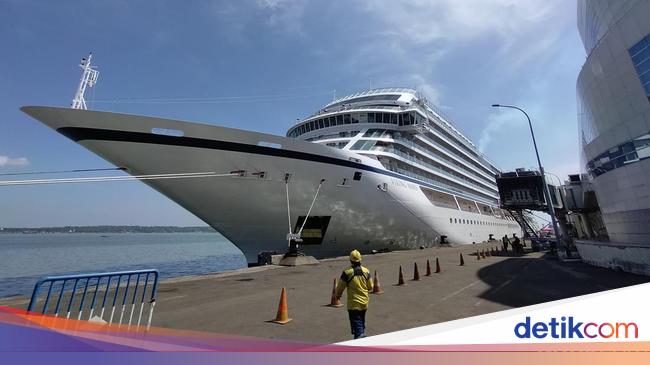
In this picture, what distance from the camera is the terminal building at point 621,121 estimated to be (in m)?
10.2

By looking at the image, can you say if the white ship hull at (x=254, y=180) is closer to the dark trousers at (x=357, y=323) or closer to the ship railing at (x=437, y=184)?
→ the ship railing at (x=437, y=184)

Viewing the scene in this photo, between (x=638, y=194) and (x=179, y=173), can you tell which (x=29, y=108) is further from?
(x=638, y=194)

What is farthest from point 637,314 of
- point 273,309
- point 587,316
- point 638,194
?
point 638,194

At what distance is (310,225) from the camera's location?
59.4ft

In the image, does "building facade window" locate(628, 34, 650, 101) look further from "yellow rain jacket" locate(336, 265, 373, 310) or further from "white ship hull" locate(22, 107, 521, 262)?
"white ship hull" locate(22, 107, 521, 262)

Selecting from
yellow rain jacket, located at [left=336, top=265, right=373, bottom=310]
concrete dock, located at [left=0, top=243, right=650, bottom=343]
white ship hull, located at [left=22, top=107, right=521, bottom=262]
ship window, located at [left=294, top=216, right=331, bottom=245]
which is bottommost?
concrete dock, located at [left=0, top=243, right=650, bottom=343]

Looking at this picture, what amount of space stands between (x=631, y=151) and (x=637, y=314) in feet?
27.6

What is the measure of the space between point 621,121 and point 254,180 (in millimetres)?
13596

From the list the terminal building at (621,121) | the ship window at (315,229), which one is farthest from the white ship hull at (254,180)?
the terminal building at (621,121)

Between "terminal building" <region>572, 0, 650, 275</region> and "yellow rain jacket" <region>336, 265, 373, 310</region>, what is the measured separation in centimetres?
1073

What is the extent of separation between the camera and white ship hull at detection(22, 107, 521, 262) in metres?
12.8

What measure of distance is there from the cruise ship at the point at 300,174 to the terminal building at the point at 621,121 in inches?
406

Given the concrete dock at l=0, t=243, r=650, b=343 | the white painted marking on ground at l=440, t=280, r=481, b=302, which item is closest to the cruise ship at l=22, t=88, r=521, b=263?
the concrete dock at l=0, t=243, r=650, b=343

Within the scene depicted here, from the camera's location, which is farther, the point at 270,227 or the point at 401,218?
the point at 401,218
